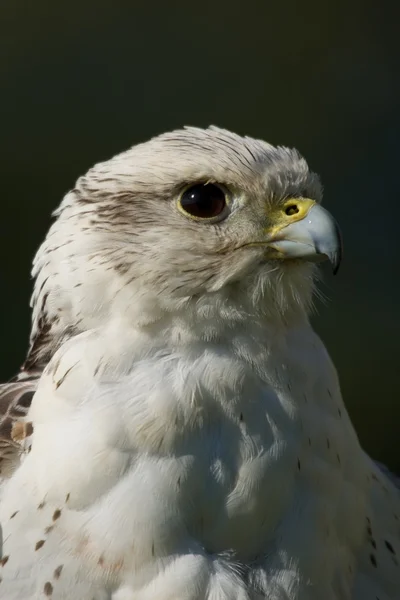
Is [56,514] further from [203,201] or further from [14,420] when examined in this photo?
[203,201]

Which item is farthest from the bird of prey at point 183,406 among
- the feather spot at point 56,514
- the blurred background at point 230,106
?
the blurred background at point 230,106

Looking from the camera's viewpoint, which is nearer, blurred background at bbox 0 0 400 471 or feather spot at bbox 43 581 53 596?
feather spot at bbox 43 581 53 596

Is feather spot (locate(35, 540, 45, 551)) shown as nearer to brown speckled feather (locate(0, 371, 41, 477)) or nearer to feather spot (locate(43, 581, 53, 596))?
feather spot (locate(43, 581, 53, 596))

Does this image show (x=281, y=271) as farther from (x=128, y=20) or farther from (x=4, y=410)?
(x=128, y=20)

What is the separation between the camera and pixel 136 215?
7.99 feet

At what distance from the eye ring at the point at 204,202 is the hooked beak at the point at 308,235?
135 mm

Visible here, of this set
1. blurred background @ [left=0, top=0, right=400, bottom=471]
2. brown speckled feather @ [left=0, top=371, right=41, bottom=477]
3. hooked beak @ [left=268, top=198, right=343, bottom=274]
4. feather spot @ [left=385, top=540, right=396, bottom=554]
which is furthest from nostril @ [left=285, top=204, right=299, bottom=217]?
blurred background @ [left=0, top=0, right=400, bottom=471]

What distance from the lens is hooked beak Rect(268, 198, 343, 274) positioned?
2311 mm

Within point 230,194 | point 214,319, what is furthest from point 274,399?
point 230,194

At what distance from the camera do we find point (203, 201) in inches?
94.4

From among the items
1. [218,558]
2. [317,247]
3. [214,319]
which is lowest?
[218,558]

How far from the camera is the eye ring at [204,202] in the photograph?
2398mm

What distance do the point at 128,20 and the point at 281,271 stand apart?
3234mm

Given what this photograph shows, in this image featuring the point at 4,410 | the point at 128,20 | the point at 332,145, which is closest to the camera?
the point at 4,410
